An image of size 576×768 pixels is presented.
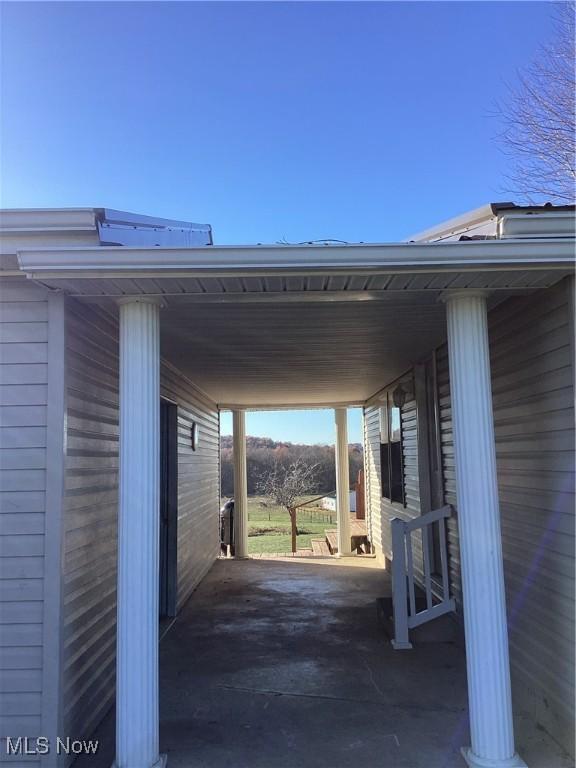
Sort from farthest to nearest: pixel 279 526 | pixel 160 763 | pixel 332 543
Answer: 1. pixel 279 526
2. pixel 332 543
3. pixel 160 763

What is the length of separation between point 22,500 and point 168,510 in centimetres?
280

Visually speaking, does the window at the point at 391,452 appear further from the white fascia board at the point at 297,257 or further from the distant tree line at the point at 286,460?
the distant tree line at the point at 286,460

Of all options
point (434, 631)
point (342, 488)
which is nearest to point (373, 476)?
point (342, 488)

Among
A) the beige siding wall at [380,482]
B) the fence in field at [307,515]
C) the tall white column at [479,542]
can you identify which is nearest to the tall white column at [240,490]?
the beige siding wall at [380,482]

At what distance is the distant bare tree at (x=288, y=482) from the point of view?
68.3ft

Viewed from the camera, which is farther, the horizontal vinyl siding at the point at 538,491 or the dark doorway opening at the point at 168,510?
the dark doorway opening at the point at 168,510

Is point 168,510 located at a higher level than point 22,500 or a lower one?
lower

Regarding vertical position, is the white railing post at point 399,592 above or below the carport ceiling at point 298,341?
below

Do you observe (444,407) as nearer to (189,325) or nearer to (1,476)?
(189,325)

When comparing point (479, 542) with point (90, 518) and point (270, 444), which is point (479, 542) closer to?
point (90, 518)

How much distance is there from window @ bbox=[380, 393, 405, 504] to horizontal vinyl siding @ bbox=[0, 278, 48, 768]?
15.4 ft

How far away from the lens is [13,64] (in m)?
3.36

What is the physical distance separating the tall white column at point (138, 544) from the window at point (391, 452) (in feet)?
14.5

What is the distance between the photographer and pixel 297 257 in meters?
2.29
